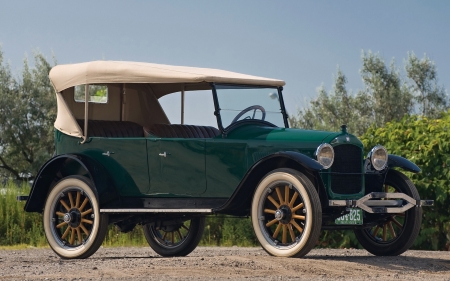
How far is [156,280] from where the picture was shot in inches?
274

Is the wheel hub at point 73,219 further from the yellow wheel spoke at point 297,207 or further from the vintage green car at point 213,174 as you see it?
the yellow wheel spoke at point 297,207

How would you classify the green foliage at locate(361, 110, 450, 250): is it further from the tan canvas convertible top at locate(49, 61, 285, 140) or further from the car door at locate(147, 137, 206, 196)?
the car door at locate(147, 137, 206, 196)

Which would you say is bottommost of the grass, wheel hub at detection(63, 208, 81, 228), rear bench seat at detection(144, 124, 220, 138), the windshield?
the grass

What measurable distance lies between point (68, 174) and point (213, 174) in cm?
224

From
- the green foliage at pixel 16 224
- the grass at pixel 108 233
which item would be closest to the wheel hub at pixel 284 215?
the grass at pixel 108 233

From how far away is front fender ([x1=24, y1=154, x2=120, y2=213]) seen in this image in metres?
9.93

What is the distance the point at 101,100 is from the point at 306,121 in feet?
99.3

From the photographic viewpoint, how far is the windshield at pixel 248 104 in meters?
9.70

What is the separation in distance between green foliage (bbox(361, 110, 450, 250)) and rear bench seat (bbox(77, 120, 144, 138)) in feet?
14.6

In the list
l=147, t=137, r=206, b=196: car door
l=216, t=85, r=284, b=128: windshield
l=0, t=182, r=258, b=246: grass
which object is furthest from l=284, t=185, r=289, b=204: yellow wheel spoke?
l=0, t=182, r=258, b=246: grass

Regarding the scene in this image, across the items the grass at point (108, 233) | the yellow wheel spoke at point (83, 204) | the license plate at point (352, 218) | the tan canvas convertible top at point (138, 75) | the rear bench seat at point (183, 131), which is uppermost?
the tan canvas convertible top at point (138, 75)

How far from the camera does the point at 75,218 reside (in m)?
10.2

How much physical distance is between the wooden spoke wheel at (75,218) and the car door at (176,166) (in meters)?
0.77

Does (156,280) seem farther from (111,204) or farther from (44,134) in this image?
(44,134)
